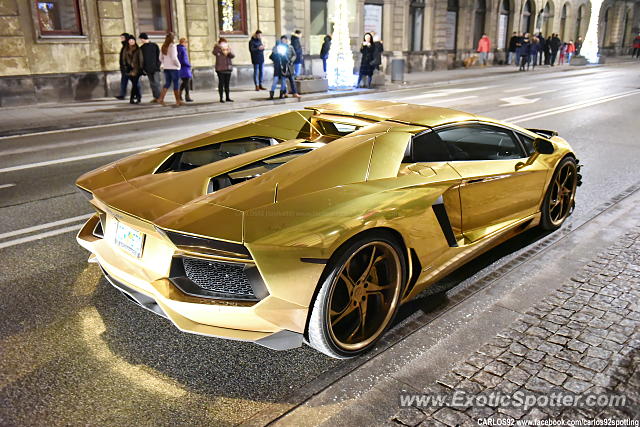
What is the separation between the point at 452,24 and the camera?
111 ft

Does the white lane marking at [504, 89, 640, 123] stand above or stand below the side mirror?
below

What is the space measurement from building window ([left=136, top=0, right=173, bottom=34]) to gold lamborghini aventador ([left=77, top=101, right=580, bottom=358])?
1583cm

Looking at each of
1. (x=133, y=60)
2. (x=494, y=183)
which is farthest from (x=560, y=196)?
(x=133, y=60)

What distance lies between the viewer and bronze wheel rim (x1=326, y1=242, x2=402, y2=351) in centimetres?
323

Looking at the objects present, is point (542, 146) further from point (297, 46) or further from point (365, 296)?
point (297, 46)

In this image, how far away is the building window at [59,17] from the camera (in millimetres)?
16250

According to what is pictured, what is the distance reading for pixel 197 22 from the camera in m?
19.5

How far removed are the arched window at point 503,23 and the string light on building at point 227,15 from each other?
77.2ft

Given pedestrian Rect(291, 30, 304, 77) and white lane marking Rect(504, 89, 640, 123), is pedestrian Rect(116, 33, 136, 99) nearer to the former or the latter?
pedestrian Rect(291, 30, 304, 77)

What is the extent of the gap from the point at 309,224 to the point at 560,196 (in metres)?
3.45

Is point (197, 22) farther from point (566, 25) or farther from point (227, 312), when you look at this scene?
point (566, 25)

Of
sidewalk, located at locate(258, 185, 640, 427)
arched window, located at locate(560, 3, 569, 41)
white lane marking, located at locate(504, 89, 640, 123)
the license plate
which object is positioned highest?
arched window, located at locate(560, 3, 569, 41)

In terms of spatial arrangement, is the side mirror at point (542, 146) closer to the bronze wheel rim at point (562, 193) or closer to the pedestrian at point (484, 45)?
the bronze wheel rim at point (562, 193)

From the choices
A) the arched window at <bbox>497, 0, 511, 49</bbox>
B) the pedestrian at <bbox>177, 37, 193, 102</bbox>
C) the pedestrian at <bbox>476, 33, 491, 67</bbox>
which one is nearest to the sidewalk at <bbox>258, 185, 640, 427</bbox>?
the pedestrian at <bbox>177, 37, 193, 102</bbox>
